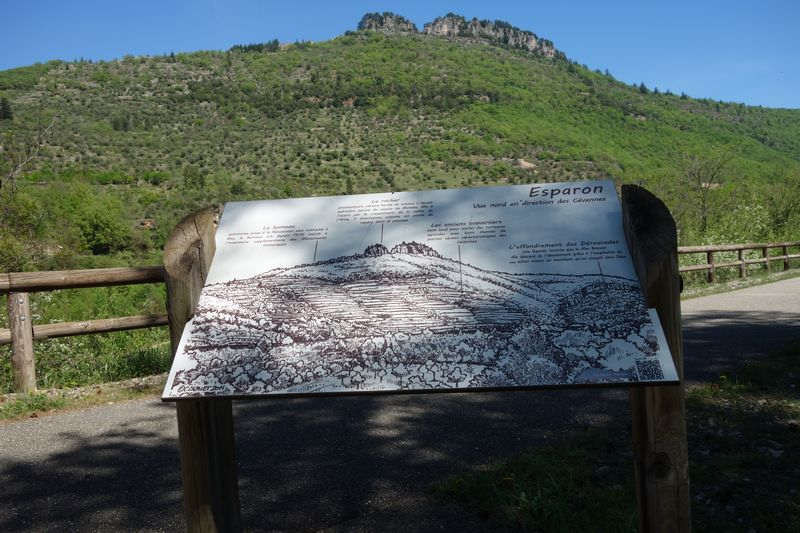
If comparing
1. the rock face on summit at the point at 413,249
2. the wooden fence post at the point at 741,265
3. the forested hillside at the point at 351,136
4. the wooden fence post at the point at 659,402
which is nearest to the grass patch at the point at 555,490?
the wooden fence post at the point at 659,402

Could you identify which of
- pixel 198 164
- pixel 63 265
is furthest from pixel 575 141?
pixel 63 265

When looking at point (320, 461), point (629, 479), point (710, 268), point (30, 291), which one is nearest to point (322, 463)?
point (320, 461)

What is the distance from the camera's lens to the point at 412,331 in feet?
5.92

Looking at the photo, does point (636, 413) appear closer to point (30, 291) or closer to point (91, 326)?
point (30, 291)

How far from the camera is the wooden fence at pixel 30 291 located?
4.98 metres

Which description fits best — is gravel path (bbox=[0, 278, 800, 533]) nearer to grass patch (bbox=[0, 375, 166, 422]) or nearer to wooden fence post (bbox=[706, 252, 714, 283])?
grass patch (bbox=[0, 375, 166, 422])

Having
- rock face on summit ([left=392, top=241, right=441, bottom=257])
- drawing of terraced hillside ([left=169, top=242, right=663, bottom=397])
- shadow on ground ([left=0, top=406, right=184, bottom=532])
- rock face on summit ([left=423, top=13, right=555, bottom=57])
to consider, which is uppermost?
rock face on summit ([left=423, top=13, right=555, bottom=57])

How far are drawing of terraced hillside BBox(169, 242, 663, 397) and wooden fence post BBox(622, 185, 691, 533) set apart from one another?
0.08m

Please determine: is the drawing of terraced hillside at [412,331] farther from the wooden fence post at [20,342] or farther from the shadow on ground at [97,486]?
the wooden fence post at [20,342]

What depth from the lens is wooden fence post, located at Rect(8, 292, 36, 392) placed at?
17.0 feet

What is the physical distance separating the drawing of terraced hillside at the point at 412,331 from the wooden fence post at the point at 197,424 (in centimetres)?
8

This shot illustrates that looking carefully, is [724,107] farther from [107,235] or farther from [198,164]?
[107,235]

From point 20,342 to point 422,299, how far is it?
15.0 feet

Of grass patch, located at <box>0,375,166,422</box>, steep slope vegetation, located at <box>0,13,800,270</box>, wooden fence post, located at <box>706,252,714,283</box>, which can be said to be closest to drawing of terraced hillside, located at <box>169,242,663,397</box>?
grass patch, located at <box>0,375,166,422</box>
